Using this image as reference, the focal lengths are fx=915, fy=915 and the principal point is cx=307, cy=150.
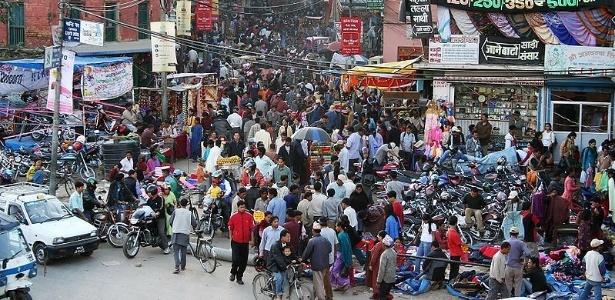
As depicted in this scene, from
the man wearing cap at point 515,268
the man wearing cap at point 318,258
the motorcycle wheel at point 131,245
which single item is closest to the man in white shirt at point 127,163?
the motorcycle wheel at point 131,245

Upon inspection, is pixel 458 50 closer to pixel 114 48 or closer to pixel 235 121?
pixel 235 121

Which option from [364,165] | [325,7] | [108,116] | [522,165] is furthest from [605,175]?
[325,7]

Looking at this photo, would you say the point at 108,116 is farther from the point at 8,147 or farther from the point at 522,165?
the point at 522,165

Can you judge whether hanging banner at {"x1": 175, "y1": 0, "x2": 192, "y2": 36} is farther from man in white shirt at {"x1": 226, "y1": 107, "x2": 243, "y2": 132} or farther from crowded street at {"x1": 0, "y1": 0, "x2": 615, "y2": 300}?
man in white shirt at {"x1": 226, "y1": 107, "x2": 243, "y2": 132}

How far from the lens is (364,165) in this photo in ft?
81.3

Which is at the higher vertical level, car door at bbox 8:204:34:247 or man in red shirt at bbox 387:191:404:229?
man in red shirt at bbox 387:191:404:229

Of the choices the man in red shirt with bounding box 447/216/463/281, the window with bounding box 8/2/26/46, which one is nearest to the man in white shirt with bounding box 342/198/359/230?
the man in red shirt with bounding box 447/216/463/281

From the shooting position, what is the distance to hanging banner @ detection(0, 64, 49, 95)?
30.8 m

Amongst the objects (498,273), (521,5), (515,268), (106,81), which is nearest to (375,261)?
(498,273)

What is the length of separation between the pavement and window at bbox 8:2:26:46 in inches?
845

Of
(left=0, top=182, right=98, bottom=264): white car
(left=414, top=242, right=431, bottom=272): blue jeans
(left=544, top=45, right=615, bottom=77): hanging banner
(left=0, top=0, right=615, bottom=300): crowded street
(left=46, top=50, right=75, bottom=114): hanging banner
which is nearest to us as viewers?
(left=0, top=0, right=615, bottom=300): crowded street

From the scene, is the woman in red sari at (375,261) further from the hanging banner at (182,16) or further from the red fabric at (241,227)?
the hanging banner at (182,16)

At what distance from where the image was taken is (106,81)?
31656mm

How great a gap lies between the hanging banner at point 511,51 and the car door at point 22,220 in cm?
1555
